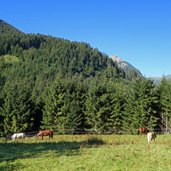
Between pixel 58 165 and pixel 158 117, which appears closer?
pixel 58 165

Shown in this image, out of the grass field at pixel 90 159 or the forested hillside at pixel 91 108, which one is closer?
the grass field at pixel 90 159

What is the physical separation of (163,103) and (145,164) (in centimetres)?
4622

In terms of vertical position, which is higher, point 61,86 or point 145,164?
point 61,86

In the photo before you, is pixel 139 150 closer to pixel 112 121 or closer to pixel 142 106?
pixel 142 106

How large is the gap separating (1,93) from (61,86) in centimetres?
1536

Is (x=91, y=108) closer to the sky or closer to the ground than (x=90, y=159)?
closer to the sky

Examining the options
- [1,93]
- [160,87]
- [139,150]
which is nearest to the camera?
[139,150]

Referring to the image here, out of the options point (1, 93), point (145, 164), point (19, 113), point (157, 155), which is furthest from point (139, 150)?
point (1, 93)

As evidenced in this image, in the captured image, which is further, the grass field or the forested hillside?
the forested hillside

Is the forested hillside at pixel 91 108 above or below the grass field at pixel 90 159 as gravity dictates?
above

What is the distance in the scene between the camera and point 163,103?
2509 inches

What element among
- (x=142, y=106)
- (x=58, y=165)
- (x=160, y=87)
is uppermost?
(x=160, y=87)

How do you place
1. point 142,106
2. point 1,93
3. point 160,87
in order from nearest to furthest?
point 142,106, point 160,87, point 1,93

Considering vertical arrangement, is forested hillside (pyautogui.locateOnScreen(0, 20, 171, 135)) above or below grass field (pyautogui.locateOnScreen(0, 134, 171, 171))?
above
